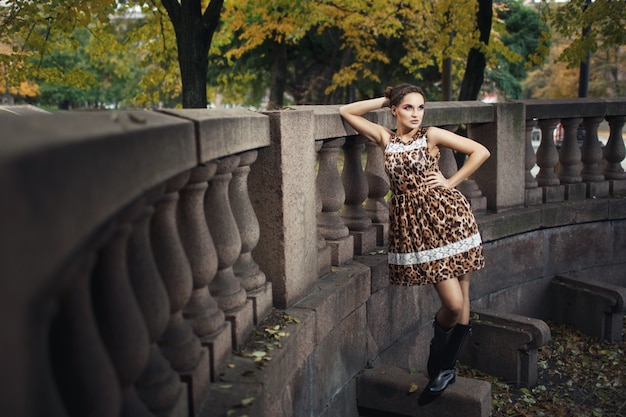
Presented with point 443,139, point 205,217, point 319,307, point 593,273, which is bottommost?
point 593,273

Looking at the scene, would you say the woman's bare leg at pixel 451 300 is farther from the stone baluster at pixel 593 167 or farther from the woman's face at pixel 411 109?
the stone baluster at pixel 593 167

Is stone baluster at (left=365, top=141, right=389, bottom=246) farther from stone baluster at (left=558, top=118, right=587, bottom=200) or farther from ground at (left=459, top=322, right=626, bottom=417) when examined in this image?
stone baluster at (left=558, top=118, right=587, bottom=200)

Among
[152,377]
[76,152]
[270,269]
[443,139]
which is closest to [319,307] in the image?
[270,269]

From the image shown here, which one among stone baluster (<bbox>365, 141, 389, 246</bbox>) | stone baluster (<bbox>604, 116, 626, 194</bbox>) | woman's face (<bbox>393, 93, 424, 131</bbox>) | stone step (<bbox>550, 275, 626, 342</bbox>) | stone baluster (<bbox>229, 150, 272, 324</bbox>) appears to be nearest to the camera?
stone baluster (<bbox>229, 150, 272, 324</bbox>)

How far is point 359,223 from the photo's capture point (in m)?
5.09

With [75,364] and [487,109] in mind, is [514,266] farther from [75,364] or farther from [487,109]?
[75,364]

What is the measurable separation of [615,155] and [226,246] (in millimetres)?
6112

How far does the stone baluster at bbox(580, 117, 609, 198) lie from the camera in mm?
7613

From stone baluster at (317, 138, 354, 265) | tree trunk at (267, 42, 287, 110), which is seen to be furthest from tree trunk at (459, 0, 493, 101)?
tree trunk at (267, 42, 287, 110)

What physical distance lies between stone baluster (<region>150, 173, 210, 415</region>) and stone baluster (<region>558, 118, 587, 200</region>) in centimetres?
580

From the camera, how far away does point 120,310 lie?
76.3 inches

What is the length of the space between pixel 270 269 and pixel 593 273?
501cm

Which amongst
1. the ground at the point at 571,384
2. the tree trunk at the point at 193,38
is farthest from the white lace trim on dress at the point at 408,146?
the tree trunk at the point at 193,38

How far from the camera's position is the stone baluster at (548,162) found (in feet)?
23.5
